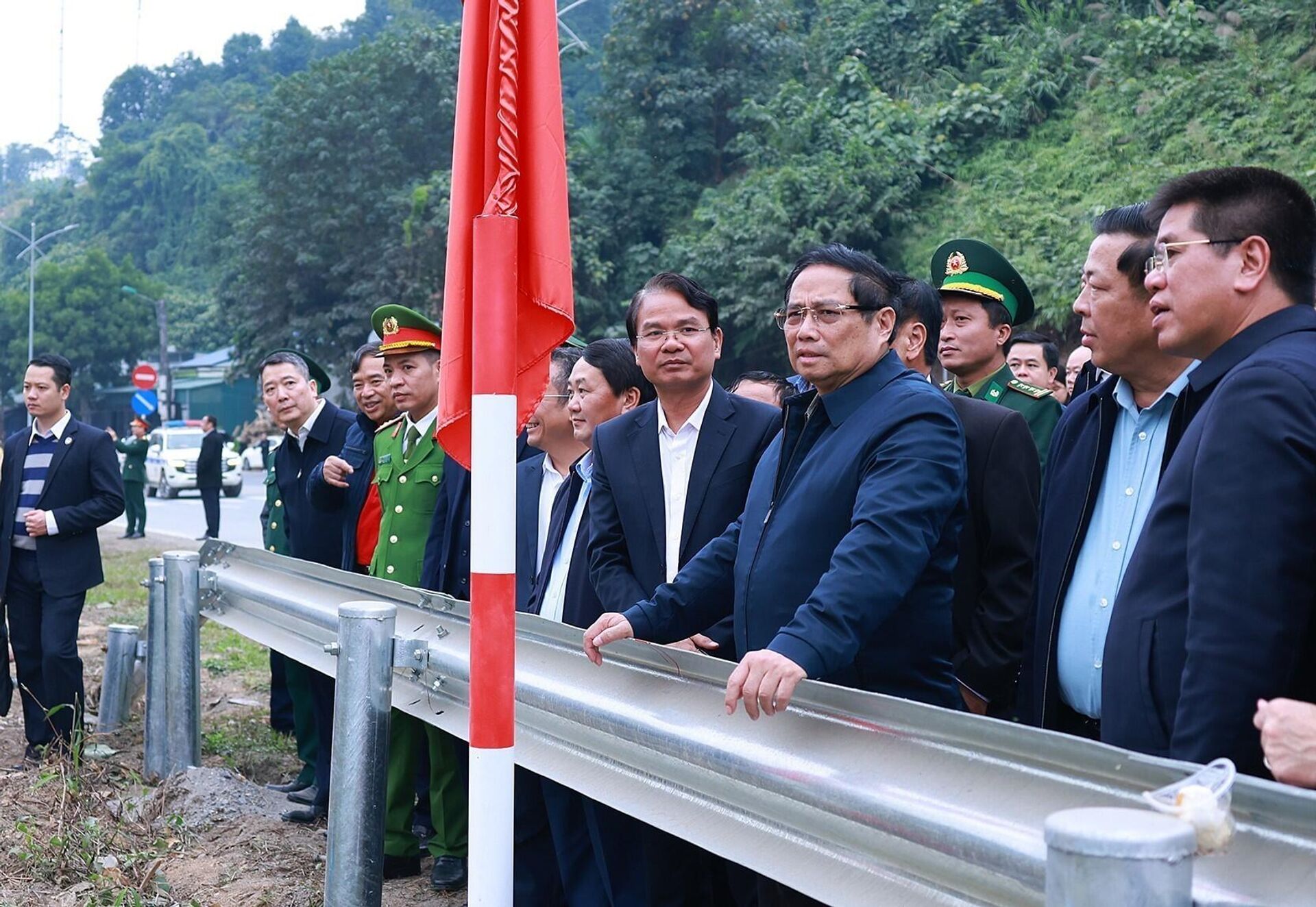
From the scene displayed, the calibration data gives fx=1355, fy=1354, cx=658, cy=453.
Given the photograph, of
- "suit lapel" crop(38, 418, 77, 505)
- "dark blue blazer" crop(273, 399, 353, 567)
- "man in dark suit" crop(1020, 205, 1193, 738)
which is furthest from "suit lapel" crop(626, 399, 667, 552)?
"suit lapel" crop(38, 418, 77, 505)

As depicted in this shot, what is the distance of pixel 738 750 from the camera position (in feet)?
7.80

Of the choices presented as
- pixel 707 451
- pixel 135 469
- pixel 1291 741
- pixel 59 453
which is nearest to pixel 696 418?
pixel 707 451

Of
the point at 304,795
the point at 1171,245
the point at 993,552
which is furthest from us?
the point at 304,795

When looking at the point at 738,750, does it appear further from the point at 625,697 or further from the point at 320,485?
the point at 320,485

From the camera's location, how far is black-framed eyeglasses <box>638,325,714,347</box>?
393 cm

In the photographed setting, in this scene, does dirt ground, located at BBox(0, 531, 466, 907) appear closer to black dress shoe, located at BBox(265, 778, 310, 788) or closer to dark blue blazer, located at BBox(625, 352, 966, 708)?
black dress shoe, located at BBox(265, 778, 310, 788)

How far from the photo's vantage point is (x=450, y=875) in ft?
14.9

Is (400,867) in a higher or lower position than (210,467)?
lower

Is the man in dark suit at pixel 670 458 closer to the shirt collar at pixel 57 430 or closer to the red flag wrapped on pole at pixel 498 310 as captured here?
the red flag wrapped on pole at pixel 498 310

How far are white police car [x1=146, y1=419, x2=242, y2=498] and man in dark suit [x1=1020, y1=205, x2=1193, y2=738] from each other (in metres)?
26.3

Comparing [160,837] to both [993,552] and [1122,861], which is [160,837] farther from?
[1122,861]

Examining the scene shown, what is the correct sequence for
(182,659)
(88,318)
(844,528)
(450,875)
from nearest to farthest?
(844,528)
(450,875)
(182,659)
(88,318)

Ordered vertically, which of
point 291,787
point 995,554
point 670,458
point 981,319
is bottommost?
point 291,787

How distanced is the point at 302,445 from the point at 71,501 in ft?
5.46
